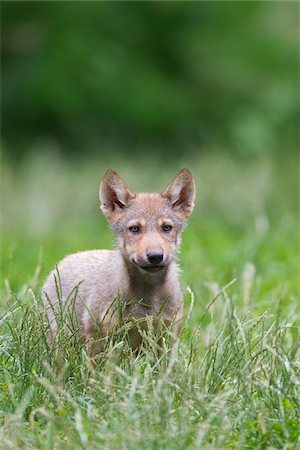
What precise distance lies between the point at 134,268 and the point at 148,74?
18.3 meters

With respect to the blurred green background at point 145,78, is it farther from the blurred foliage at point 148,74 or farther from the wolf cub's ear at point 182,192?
the wolf cub's ear at point 182,192

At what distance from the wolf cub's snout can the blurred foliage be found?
1728 cm

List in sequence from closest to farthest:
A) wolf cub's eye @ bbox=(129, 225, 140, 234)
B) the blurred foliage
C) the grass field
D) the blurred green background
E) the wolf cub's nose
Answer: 1. the grass field
2. the wolf cub's nose
3. wolf cub's eye @ bbox=(129, 225, 140, 234)
4. the blurred green background
5. the blurred foliage

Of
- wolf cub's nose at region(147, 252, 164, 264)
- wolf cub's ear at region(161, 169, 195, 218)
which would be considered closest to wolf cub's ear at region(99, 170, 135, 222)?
wolf cub's ear at region(161, 169, 195, 218)

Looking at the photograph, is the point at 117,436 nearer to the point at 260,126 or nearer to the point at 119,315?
the point at 119,315

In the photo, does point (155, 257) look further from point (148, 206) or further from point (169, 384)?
point (169, 384)

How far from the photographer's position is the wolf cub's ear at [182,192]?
695cm

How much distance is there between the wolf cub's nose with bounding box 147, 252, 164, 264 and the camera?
6.29m

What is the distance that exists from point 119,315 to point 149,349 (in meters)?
0.30

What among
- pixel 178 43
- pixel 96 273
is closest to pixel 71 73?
pixel 178 43

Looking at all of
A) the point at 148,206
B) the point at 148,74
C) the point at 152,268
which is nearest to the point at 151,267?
the point at 152,268

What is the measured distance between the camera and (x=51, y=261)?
1023cm

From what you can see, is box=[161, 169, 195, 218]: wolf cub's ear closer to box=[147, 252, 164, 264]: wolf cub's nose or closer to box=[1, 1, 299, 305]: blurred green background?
box=[147, 252, 164, 264]: wolf cub's nose

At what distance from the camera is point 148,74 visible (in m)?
24.5
